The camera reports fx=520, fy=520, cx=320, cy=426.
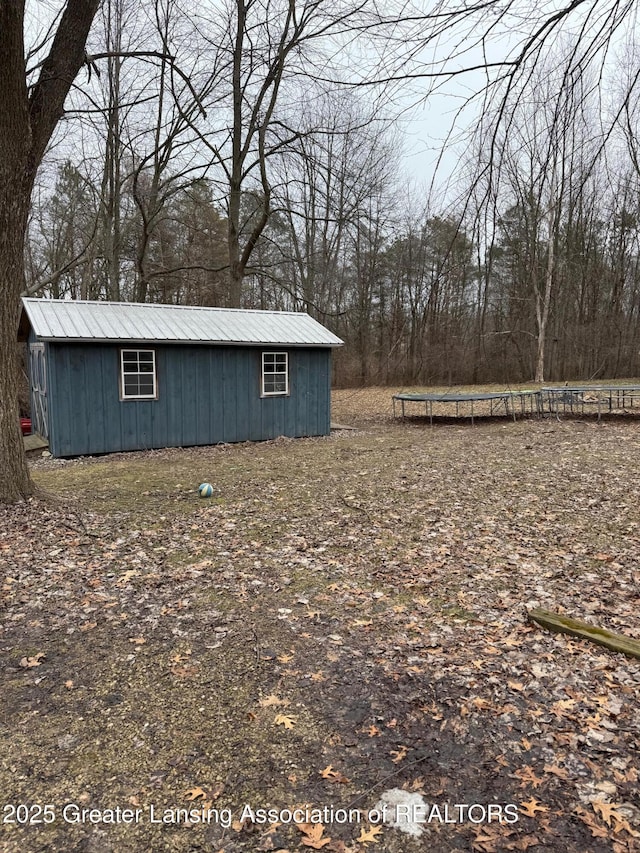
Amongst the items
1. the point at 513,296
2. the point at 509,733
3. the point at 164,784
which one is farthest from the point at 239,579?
the point at 513,296

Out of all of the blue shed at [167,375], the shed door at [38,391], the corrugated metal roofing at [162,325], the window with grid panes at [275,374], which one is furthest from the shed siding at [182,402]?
the shed door at [38,391]

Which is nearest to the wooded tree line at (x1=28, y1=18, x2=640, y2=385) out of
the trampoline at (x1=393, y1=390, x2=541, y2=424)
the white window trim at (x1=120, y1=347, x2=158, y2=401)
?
the trampoline at (x1=393, y1=390, x2=541, y2=424)

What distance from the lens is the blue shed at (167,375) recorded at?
32.8 ft

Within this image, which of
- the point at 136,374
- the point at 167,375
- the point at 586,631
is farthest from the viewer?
the point at 167,375

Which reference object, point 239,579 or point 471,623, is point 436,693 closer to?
point 471,623

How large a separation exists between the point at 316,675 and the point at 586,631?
1.71m

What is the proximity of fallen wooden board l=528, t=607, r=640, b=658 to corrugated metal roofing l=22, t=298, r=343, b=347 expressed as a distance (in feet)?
Result: 29.4

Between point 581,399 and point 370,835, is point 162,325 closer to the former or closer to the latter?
point 370,835

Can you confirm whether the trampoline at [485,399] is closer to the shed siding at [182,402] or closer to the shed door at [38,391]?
the shed siding at [182,402]

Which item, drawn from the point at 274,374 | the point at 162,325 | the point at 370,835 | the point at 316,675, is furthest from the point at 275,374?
the point at 370,835

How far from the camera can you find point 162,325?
11031mm

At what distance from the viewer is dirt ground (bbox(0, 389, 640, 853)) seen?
1990 mm

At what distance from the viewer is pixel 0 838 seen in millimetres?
1921

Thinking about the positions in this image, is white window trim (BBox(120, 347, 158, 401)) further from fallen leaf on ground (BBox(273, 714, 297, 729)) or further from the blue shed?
fallen leaf on ground (BBox(273, 714, 297, 729))
